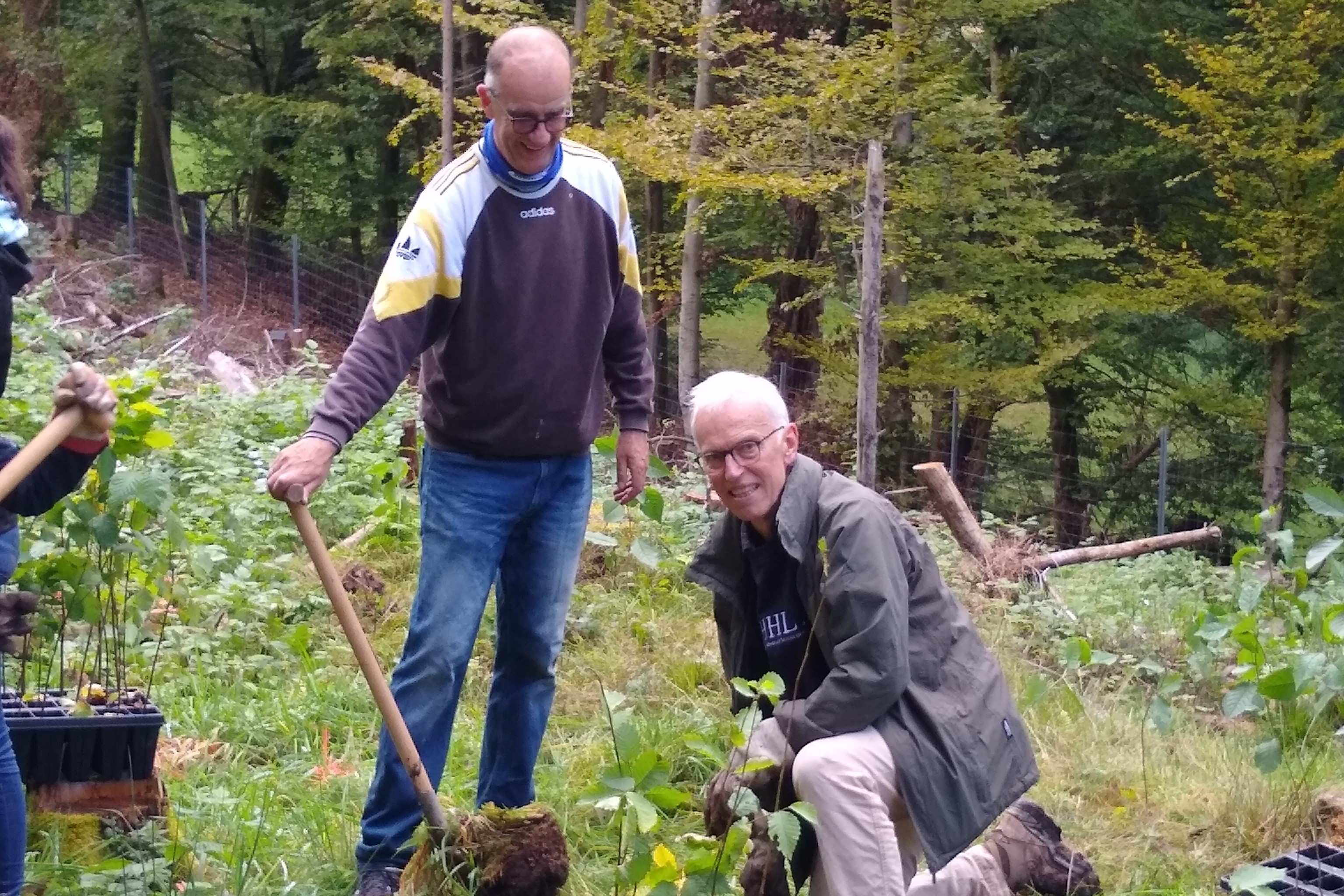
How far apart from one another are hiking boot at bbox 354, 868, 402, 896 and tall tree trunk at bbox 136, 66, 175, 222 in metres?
19.6

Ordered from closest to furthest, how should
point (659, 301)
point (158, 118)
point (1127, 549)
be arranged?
point (1127, 549) < point (659, 301) < point (158, 118)

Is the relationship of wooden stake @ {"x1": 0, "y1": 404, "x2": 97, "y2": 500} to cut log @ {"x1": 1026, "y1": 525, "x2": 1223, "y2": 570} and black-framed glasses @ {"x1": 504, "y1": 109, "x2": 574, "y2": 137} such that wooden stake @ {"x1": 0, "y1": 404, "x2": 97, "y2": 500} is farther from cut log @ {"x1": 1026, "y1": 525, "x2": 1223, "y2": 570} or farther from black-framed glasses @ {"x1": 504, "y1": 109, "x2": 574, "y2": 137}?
cut log @ {"x1": 1026, "y1": 525, "x2": 1223, "y2": 570}

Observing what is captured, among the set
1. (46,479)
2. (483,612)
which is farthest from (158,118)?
(46,479)

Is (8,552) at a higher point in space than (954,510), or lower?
higher

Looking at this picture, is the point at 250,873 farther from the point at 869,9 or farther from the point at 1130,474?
the point at 1130,474

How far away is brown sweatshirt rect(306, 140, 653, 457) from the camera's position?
2.93 meters

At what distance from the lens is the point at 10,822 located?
235 cm

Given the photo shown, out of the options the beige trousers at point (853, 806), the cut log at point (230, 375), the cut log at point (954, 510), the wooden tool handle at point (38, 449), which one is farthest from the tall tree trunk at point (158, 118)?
the beige trousers at point (853, 806)

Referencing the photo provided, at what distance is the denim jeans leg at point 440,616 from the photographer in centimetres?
299

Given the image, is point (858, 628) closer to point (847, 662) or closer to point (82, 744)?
point (847, 662)

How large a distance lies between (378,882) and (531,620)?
0.66 m

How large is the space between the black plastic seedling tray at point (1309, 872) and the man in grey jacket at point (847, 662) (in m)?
0.74

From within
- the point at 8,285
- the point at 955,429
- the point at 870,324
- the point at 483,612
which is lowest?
the point at 955,429

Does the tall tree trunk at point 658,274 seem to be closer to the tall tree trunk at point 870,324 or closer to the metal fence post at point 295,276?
the metal fence post at point 295,276
